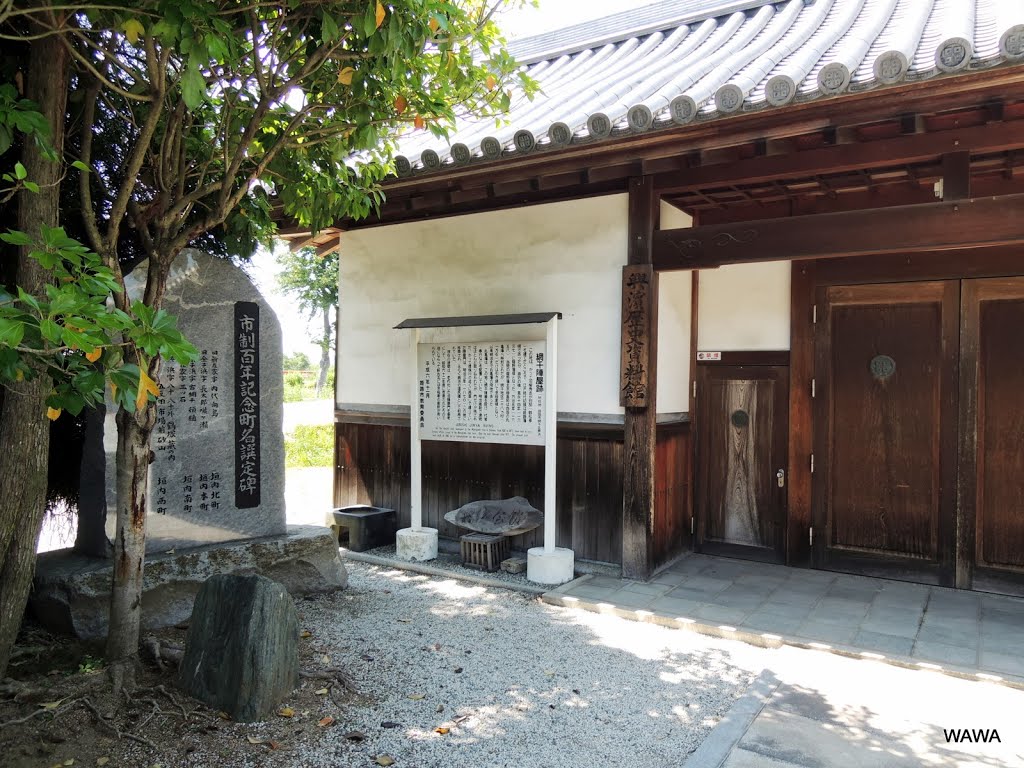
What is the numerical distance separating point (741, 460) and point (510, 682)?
3.81 metres

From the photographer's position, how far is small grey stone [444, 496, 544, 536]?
6547 millimetres

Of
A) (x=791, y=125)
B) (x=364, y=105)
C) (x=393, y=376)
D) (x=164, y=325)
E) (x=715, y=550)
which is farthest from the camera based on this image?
(x=393, y=376)

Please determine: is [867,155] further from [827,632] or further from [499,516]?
[499,516]

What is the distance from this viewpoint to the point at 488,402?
667 centimetres

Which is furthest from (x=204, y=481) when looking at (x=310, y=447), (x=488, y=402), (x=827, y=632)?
(x=310, y=447)

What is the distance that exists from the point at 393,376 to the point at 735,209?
4.13 m

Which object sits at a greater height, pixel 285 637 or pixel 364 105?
pixel 364 105

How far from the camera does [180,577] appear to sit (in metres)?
4.78

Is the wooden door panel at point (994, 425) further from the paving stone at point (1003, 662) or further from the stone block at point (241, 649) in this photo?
the stone block at point (241, 649)

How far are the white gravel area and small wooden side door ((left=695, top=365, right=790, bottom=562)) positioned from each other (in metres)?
2.18

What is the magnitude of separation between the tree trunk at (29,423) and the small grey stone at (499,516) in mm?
3811

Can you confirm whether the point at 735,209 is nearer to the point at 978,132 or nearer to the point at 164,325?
the point at 978,132

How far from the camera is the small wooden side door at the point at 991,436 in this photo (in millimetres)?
5809

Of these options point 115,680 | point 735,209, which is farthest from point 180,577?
point 735,209
